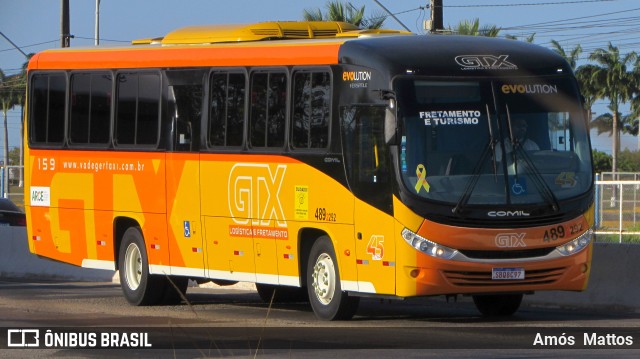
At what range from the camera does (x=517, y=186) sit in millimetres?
15242

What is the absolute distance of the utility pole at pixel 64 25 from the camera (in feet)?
122

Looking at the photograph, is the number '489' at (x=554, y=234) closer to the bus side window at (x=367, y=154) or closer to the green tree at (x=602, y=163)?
the bus side window at (x=367, y=154)

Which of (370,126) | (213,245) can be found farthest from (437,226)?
(213,245)

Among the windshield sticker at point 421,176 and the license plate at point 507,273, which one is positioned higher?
the windshield sticker at point 421,176

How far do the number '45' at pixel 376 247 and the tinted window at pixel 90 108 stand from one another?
5.75 m

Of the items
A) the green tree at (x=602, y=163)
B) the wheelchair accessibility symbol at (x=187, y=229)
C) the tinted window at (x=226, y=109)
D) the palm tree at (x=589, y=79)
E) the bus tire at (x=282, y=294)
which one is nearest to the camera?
the tinted window at (x=226, y=109)

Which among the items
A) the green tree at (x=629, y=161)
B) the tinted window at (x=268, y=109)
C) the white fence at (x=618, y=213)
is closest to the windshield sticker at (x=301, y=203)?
the tinted window at (x=268, y=109)

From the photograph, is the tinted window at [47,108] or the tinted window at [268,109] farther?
the tinted window at [47,108]

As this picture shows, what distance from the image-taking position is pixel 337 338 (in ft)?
46.0

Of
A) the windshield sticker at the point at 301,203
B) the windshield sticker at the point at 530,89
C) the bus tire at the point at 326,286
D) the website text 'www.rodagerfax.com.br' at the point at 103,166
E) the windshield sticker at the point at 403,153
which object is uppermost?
the windshield sticker at the point at 530,89

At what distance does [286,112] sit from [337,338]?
12.2 feet

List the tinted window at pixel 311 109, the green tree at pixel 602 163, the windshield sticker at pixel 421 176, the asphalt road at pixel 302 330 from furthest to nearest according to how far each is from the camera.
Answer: the green tree at pixel 602 163, the tinted window at pixel 311 109, the windshield sticker at pixel 421 176, the asphalt road at pixel 302 330

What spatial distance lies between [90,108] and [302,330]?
659 cm

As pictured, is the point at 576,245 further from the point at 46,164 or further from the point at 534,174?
the point at 46,164
